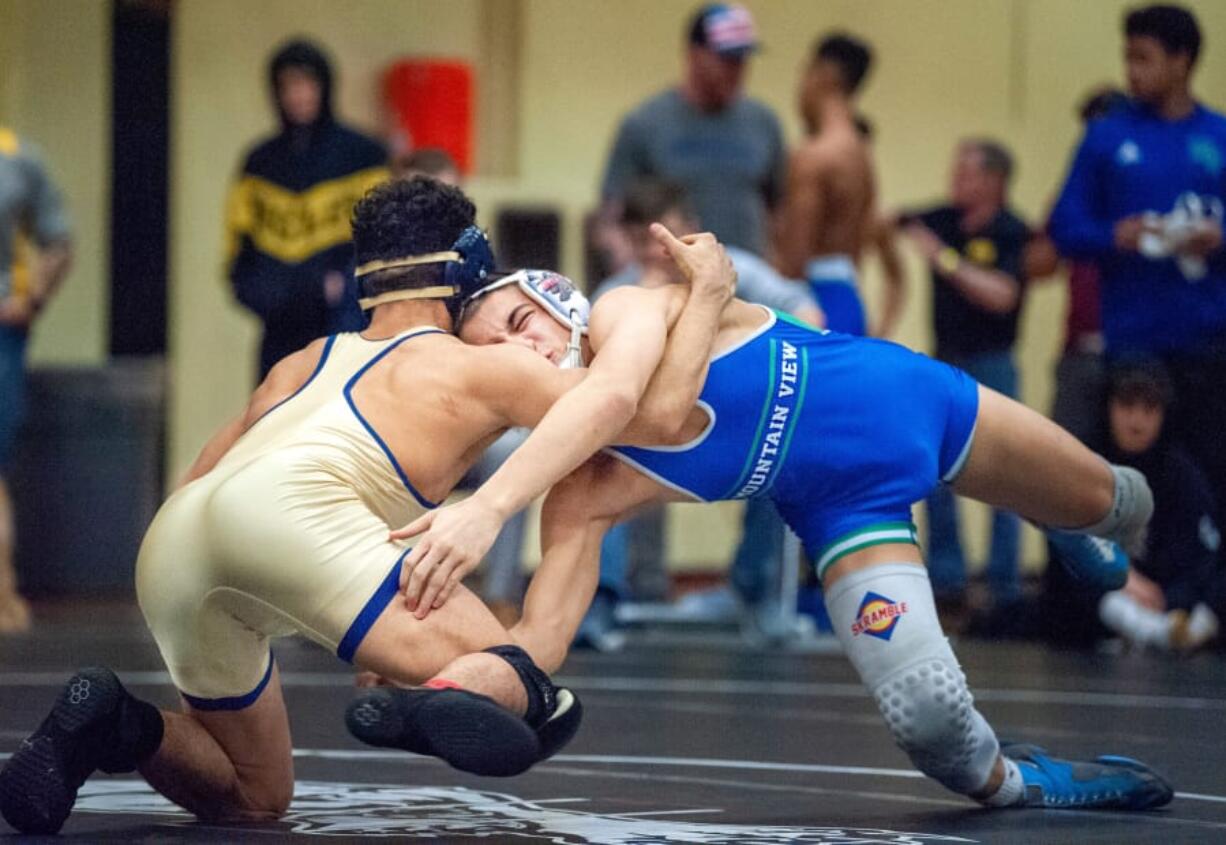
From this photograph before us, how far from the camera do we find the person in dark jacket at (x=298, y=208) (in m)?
7.93

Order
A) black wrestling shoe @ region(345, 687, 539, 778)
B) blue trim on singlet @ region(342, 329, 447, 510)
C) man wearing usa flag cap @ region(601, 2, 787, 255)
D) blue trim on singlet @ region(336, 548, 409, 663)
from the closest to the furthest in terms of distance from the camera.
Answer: black wrestling shoe @ region(345, 687, 539, 778)
blue trim on singlet @ region(336, 548, 409, 663)
blue trim on singlet @ region(342, 329, 447, 510)
man wearing usa flag cap @ region(601, 2, 787, 255)

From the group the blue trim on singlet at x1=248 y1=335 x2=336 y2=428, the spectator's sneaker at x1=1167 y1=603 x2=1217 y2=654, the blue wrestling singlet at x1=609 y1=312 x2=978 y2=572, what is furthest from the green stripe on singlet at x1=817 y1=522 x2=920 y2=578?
the spectator's sneaker at x1=1167 y1=603 x2=1217 y2=654

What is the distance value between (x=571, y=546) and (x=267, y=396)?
21.6 inches

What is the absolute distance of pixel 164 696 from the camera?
595cm

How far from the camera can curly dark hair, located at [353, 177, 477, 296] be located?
3834mm

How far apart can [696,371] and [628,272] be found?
3.83 m

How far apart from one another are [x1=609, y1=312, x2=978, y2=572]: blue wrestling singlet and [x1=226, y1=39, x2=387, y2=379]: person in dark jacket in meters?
3.98

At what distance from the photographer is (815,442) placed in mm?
4020

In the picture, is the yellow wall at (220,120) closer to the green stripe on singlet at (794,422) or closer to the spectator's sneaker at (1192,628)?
the spectator's sneaker at (1192,628)

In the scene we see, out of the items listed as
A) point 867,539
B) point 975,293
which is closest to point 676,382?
point 867,539

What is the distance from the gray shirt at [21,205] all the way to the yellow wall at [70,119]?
1738 millimetres

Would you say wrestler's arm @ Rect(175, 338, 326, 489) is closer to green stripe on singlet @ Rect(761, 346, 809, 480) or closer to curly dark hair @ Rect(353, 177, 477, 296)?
curly dark hair @ Rect(353, 177, 477, 296)

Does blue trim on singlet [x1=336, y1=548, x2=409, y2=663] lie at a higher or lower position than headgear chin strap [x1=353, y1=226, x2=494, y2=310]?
lower

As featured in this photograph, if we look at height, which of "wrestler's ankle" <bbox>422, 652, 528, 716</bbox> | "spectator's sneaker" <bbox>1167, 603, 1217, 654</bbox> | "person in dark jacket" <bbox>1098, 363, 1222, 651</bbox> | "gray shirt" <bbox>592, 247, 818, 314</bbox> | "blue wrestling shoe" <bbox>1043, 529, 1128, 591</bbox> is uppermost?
"gray shirt" <bbox>592, 247, 818, 314</bbox>
